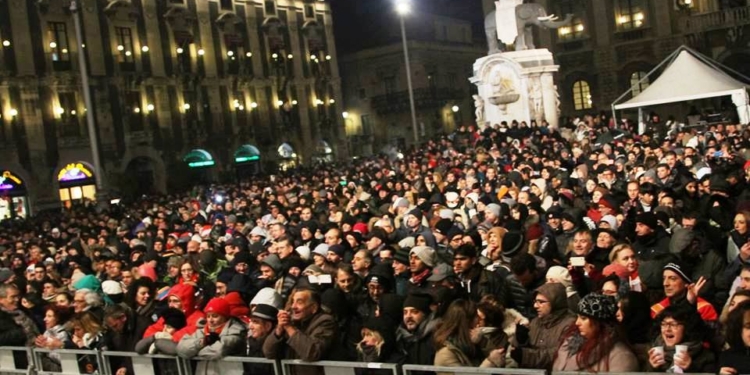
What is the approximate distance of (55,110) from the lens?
43.7 m

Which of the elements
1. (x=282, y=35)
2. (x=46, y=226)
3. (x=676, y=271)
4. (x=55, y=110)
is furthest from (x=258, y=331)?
(x=282, y=35)

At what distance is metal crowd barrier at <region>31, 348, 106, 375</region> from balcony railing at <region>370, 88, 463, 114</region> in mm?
55768

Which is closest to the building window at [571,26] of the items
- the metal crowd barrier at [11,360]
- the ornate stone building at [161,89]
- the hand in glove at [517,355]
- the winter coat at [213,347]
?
the ornate stone building at [161,89]

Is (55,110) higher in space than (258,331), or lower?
higher

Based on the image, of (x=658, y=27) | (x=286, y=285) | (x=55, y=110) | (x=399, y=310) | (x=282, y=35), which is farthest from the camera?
(x=282, y=35)

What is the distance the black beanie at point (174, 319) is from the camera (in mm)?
8562

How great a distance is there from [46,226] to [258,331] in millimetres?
21257

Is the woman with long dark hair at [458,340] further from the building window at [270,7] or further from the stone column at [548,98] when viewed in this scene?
the building window at [270,7]

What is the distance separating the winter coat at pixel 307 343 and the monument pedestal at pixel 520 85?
2259 centimetres

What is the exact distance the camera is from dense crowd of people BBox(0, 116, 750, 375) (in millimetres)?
6348

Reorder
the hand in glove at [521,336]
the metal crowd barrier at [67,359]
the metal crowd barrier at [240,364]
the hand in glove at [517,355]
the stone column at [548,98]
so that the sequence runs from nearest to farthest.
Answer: the hand in glove at [517,355]
the hand in glove at [521,336]
the metal crowd barrier at [240,364]
the metal crowd barrier at [67,359]
the stone column at [548,98]

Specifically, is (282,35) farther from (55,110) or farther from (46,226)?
(46,226)

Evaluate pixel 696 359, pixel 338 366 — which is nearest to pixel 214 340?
pixel 338 366

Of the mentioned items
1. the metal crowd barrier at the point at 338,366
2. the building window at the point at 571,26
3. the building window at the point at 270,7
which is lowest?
the metal crowd barrier at the point at 338,366
